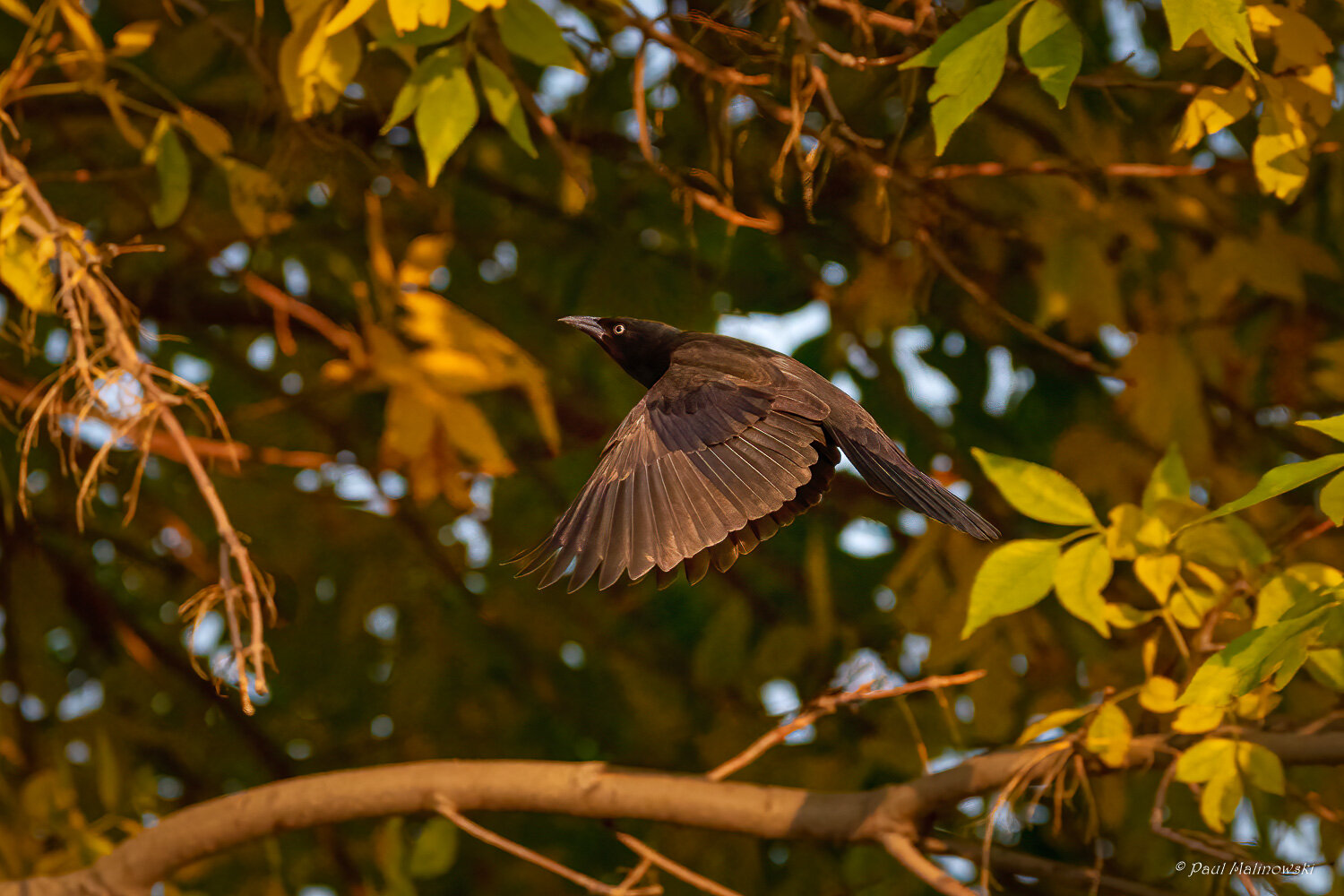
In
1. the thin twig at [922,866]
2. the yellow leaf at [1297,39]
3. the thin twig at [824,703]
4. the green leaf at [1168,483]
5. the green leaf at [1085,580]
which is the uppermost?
the yellow leaf at [1297,39]

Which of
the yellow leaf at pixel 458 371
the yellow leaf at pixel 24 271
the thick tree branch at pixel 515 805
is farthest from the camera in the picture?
the yellow leaf at pixel 458 371

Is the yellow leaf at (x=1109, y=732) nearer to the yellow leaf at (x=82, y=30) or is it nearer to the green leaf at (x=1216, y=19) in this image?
the green leaf at (x=1216, y=19)

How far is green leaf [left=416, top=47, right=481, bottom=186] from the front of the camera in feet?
8.35

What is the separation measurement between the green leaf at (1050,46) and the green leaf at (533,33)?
0.87 metres

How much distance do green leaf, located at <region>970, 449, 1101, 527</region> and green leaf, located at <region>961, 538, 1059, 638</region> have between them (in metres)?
0.06

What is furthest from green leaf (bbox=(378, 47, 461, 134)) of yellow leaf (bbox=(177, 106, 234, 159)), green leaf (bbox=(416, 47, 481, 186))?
yellow leaf (bbox=(177, 106, 234, 159))

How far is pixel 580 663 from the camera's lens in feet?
18.5

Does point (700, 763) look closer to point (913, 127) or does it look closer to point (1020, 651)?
point (1020, 651)

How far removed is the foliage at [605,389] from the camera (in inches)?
127

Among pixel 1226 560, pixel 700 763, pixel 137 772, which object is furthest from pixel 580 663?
pixel 1226 560

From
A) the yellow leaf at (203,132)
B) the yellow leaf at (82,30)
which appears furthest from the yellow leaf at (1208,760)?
the yellow leaf at (82,30)

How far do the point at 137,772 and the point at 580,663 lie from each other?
1.78m

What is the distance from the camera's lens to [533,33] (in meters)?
2.63

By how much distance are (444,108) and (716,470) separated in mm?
848
